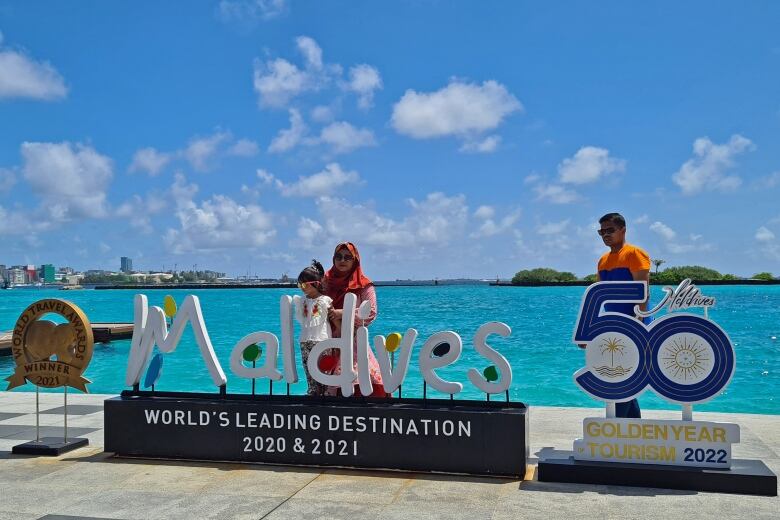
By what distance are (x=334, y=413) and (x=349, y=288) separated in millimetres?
1242

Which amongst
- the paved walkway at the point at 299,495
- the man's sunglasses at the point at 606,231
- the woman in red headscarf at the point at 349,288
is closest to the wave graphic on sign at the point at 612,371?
the paved walkway at the point at 299,495

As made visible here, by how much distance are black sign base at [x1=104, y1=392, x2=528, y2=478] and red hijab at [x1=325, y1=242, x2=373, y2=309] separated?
3.47ft

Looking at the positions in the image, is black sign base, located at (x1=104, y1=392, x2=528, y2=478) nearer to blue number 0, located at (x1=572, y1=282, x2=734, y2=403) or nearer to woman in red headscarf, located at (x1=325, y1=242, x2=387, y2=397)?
woman in red headscarf, located at (x1=325, y1=242, x2=387, y2=397)

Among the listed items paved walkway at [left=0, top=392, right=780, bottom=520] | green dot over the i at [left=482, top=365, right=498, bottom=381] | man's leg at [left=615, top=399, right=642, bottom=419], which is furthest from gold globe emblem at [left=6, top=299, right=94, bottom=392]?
man's leg at [left=615, top=399, right=642, bottom=419]

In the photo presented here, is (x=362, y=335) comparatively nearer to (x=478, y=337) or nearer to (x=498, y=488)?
(x=478, y=337)

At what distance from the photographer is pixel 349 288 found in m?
7.21

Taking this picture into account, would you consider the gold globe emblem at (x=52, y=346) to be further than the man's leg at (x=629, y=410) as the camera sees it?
Yes

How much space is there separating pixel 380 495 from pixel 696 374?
114 inches

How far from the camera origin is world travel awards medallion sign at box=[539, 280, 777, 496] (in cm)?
609

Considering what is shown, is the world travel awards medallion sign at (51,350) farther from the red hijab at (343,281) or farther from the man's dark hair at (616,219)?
the man's dark hair at (616,219)

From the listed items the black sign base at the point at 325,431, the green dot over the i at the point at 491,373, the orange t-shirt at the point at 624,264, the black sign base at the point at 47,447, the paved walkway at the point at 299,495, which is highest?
the orange t-shirt at the point at 624,264

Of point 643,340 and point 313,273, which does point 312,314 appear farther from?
point 643,340

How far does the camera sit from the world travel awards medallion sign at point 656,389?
6094mm

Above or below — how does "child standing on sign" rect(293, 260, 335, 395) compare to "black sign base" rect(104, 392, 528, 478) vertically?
above
